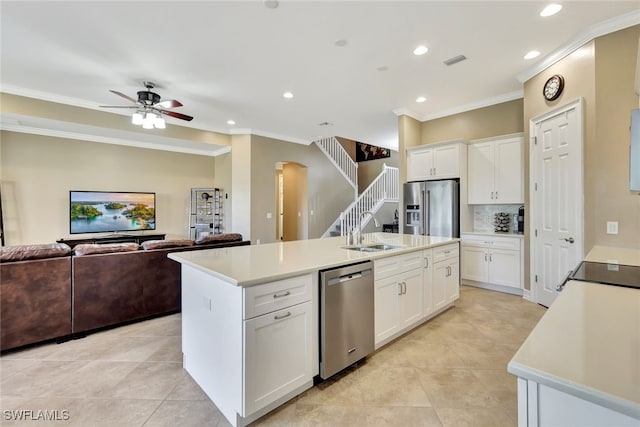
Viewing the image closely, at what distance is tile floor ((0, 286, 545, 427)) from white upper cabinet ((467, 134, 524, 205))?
2.21 meters

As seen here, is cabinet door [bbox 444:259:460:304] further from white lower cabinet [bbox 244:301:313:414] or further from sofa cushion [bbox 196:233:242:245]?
sofa cushion [bbox 196:233:242:245]

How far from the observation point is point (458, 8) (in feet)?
8.27

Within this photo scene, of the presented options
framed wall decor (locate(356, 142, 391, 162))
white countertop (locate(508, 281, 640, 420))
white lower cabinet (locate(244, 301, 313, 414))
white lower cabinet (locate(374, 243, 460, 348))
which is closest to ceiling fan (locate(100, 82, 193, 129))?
white lower cabinet (locate(244, 301, 313, 414))

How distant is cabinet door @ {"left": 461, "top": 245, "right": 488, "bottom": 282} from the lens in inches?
176

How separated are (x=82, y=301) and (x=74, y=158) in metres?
4.13

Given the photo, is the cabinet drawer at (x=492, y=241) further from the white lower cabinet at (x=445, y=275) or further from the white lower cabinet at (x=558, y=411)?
the white lower cabinet at (x=558, y=411)

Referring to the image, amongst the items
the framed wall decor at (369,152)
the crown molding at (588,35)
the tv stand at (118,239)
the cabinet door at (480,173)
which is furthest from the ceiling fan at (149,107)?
the framed wall decor at (369,152)

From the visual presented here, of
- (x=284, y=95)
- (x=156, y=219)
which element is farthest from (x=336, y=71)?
(x=156, y=219)

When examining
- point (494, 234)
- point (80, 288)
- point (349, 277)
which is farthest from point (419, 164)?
point (80, 288)

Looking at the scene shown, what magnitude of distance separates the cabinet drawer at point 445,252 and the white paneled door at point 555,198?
113 centimetres

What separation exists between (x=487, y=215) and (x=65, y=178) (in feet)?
25.9

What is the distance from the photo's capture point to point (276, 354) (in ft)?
5.81

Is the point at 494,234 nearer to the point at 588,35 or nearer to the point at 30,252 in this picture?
the point at 588,35

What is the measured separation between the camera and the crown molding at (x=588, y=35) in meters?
2.71
